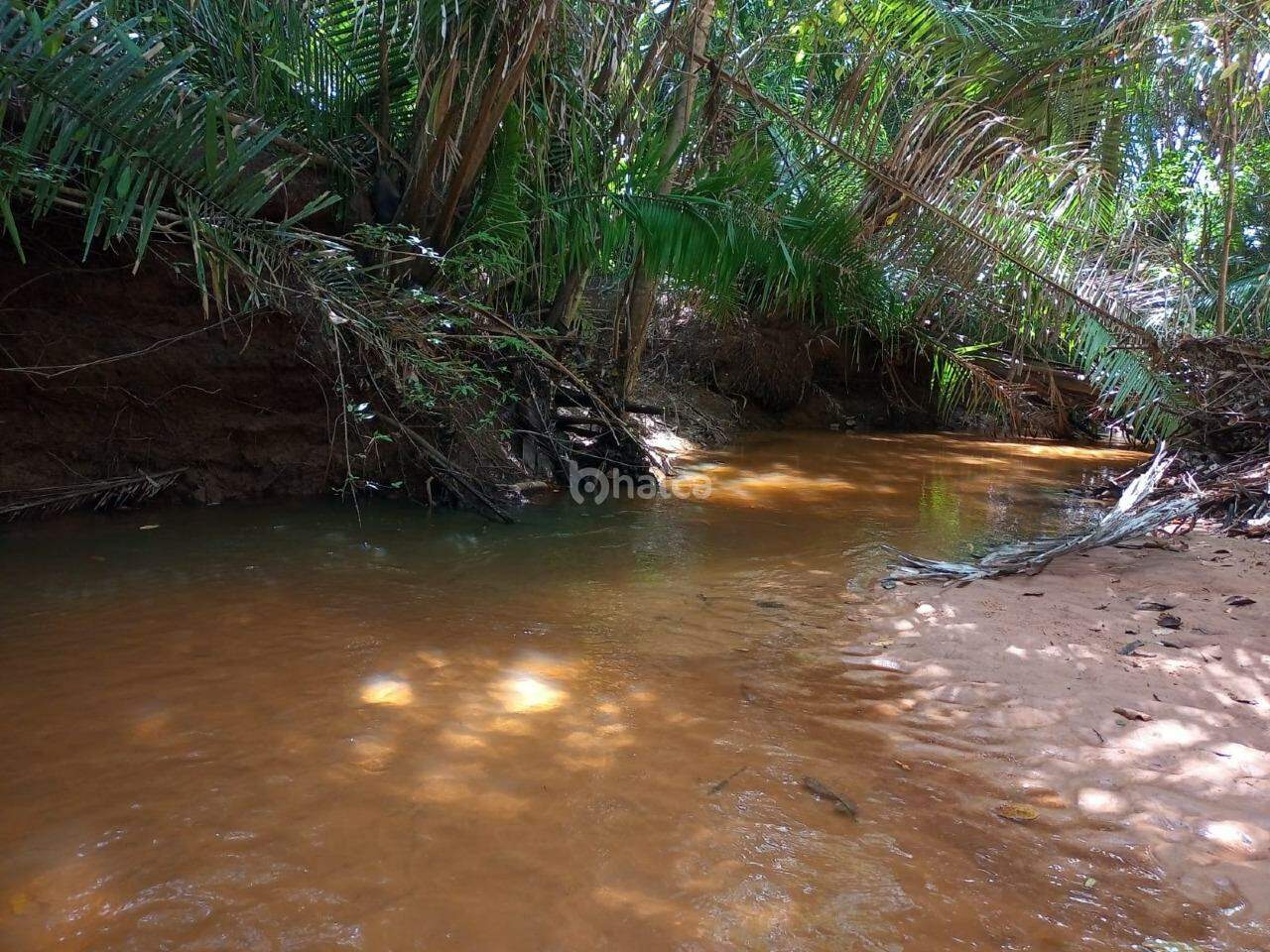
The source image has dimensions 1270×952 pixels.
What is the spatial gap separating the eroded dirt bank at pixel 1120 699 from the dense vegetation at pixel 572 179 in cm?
231

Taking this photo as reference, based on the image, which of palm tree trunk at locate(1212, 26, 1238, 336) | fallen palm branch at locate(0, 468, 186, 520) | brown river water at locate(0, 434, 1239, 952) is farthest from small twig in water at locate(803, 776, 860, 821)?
palm tree trunk at locate(1212, 26, 1238, 336)

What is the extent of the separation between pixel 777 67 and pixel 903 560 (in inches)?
204

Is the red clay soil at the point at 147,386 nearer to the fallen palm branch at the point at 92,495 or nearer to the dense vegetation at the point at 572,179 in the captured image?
the fallen palm branch at the point at 92,495

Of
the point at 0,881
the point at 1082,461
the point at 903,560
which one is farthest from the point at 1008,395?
the point at 0,881

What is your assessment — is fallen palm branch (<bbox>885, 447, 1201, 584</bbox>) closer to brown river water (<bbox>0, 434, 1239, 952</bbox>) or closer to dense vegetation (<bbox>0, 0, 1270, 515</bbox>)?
brown river water (<bbox>0, 434, 1239, 952</bbox>)

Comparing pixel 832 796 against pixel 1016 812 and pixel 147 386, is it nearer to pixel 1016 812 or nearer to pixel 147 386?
pixel 1016 812

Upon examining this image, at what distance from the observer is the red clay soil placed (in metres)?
4.38

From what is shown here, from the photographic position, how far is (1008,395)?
7.07m

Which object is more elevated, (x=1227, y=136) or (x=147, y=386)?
(x=1227, y=136)

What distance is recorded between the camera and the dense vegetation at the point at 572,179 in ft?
11.2

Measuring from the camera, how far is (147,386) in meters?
4.74

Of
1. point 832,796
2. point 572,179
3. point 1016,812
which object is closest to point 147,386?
point 572,179

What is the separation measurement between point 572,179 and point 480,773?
399cm

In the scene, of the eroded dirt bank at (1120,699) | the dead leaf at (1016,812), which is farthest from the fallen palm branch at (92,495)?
the dead leaf at (1016,812)
